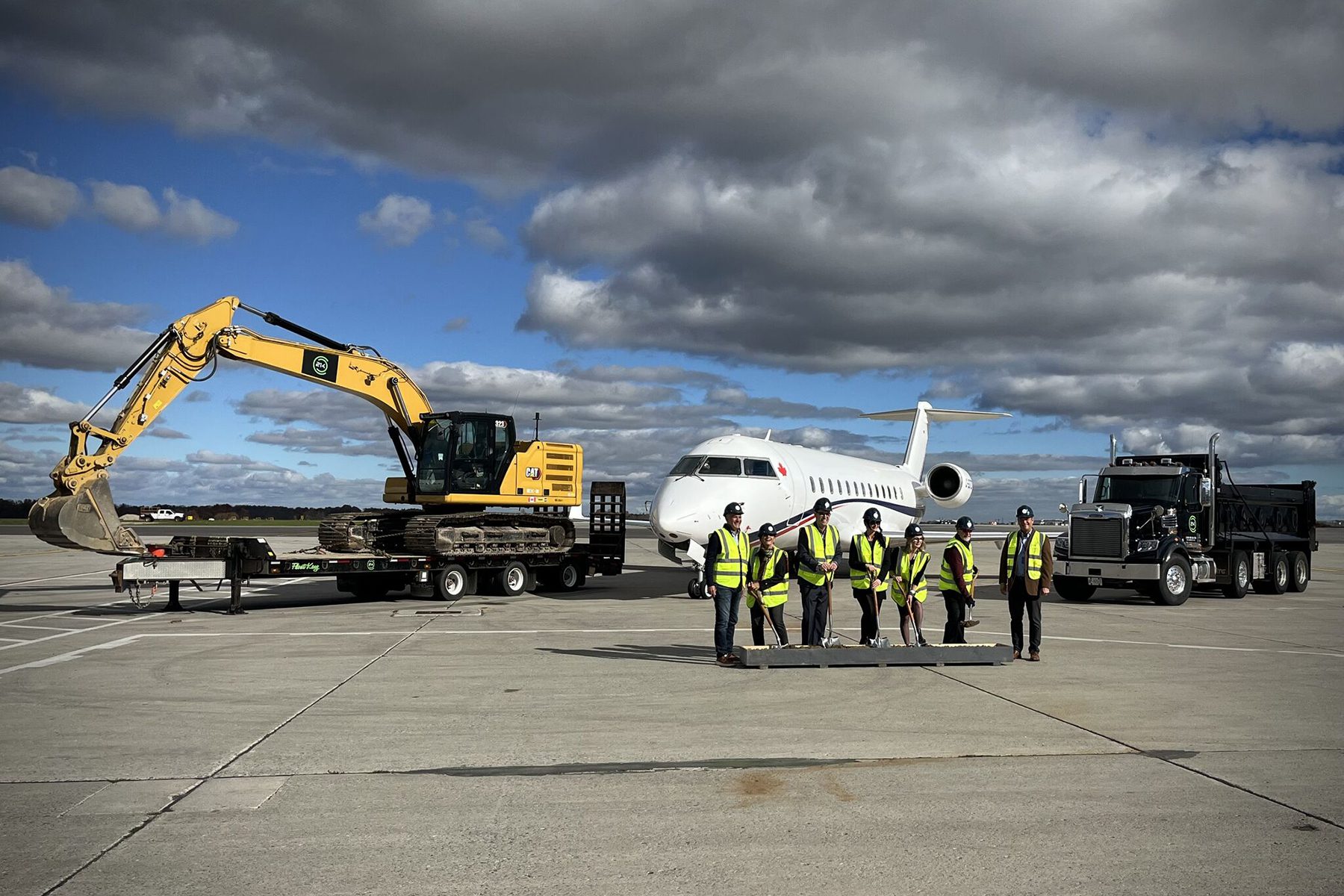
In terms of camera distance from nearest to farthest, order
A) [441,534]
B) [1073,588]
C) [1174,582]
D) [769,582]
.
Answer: [769,582], [441,534], [1174,582], [1073,588]

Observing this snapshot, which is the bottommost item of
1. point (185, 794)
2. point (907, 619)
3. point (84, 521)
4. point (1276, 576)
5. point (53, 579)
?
point (53, 579)

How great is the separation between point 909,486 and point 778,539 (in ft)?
39.2

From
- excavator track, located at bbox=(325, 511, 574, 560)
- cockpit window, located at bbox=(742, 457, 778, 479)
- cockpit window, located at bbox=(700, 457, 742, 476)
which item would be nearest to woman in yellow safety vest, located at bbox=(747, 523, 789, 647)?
cockpit window, located at bbox=(700, 457, 742, 476)

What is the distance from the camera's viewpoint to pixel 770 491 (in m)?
22.8

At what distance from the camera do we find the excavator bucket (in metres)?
17.2

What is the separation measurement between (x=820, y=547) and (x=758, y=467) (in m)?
9.98

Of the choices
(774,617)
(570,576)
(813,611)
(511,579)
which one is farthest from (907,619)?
(570,576)

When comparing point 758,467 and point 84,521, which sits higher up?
point 758,467

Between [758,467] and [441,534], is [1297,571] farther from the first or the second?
[441,534]

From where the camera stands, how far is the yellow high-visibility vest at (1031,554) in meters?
13.4

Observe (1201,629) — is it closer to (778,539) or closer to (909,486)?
(778,539)

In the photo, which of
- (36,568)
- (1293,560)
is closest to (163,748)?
(1293,560)

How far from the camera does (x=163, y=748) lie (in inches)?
319

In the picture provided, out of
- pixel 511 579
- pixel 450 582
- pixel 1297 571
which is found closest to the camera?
pixel 450 582
